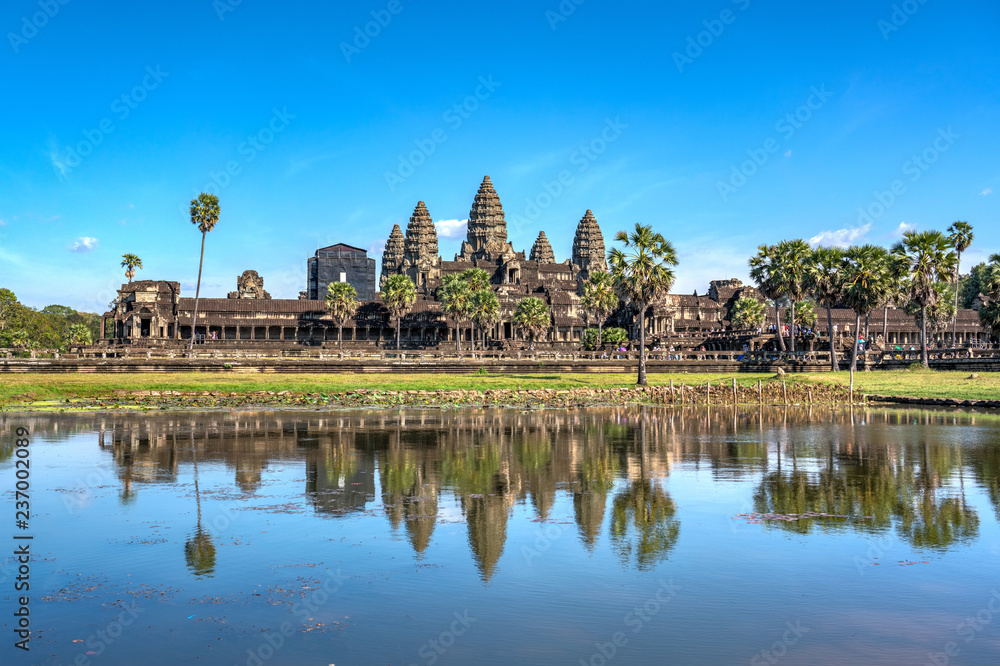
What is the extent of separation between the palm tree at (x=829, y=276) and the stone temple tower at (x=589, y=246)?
101m

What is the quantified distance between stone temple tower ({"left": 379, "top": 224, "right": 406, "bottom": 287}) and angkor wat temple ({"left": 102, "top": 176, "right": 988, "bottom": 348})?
0.25 metres

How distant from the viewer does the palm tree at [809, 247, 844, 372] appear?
71500 mm

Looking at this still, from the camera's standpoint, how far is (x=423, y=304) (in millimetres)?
114438

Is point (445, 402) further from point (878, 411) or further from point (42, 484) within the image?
point (42, 484)

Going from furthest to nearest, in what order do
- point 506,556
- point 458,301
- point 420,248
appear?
point 420,248
point 458,301
point 506,556

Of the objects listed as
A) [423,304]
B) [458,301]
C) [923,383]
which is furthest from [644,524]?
[423,304]

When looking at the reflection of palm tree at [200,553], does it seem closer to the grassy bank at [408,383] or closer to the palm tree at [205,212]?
the grassy bank at [408,383]

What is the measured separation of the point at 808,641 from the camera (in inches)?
339

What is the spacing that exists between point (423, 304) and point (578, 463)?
309 feet

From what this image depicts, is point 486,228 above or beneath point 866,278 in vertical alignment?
above

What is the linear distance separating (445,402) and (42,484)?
90.1ft

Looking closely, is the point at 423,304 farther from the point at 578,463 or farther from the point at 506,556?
the point at 506,556

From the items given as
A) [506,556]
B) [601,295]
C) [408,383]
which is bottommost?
[506,556]

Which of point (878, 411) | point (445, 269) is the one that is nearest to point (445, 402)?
point (878, 411)
